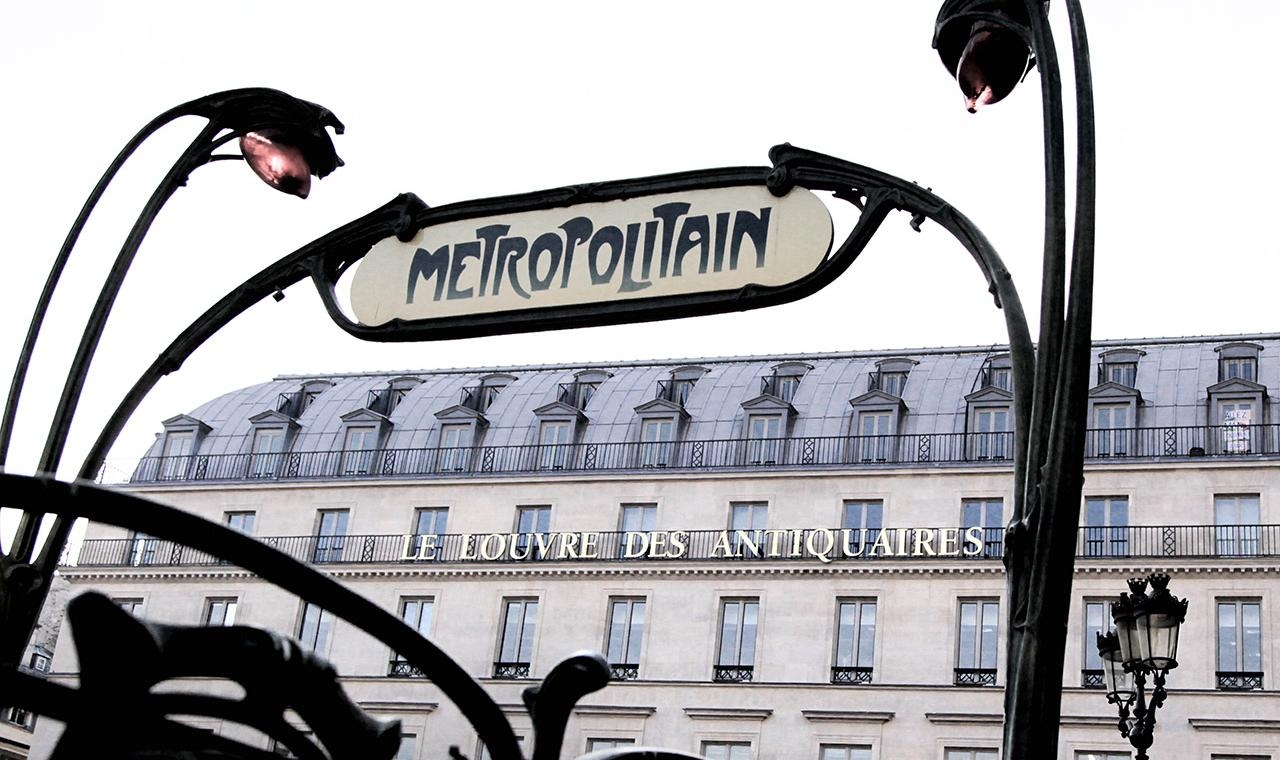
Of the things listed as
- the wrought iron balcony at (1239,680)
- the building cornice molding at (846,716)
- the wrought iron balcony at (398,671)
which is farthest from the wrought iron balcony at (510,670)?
the wrought iron balcony at (1239,680)

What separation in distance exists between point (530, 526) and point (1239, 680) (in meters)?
18.7

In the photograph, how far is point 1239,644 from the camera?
38312 millimetres

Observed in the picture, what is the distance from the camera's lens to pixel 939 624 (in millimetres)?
40562

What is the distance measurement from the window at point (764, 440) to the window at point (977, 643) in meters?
6.96

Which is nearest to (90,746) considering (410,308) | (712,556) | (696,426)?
(410,308)

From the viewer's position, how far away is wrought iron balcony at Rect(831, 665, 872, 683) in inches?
1603

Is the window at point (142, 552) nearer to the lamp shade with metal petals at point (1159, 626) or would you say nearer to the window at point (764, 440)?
the window at point (764, 440)

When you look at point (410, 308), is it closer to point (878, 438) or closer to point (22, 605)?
point (22, 605)

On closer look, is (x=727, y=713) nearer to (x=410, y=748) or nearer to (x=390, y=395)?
(x=410, y=748)

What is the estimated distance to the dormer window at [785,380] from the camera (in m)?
47.3

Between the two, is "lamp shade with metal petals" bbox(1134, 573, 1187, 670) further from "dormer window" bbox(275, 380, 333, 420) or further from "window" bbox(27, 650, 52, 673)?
"window" bbox(27, 650, 52, 673)

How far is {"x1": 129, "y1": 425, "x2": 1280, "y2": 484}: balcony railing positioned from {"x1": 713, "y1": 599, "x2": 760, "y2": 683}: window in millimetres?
4046

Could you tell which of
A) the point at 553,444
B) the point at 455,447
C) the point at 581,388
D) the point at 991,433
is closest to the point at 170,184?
the point at 991,433

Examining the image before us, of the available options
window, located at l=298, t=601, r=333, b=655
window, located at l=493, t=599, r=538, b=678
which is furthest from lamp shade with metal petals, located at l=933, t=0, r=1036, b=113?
window, located at l=298, t=601, r=333, b=655
